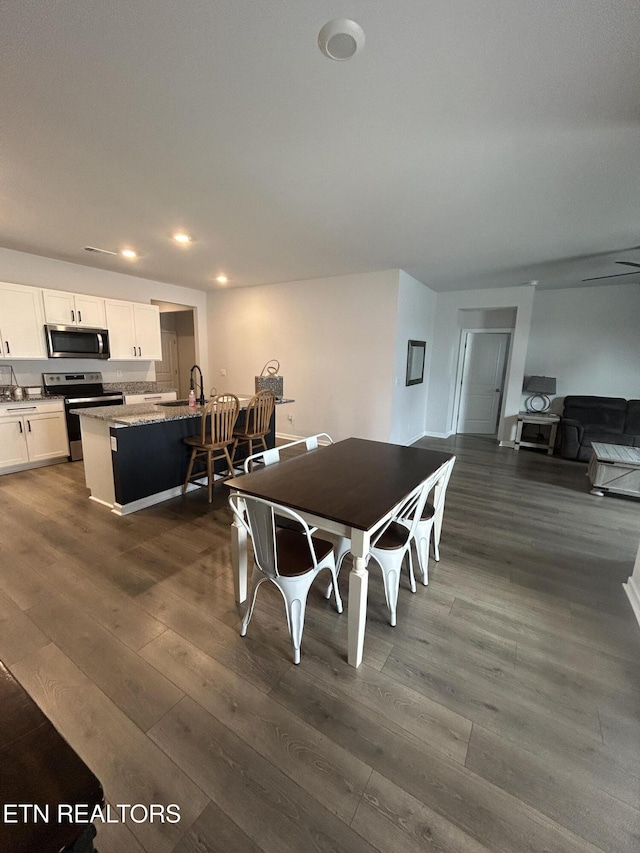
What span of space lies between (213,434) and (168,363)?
4.70 metres

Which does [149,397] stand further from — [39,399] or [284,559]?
[284,559]

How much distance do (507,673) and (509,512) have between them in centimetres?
199

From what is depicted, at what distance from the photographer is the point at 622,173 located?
7.15 feet

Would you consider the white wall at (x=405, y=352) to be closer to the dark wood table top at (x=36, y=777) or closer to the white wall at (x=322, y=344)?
the white wall at (x=322, y=344)

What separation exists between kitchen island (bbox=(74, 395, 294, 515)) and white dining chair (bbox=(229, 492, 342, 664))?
5.76ft

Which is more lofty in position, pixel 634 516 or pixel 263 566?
pixel 263 566

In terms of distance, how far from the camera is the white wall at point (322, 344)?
484 cm

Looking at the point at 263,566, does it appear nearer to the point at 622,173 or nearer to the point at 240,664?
the point at 240,664

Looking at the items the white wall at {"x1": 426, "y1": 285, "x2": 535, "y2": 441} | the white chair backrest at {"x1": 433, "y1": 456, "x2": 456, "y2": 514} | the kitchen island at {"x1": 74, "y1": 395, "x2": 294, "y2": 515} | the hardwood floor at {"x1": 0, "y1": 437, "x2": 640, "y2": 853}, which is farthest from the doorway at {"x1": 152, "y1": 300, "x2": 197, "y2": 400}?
the white chair backrest at {"x1": 433, "y1": 456, "x2": 456, "y2": 514}

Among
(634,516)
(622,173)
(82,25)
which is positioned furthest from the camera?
(634,516)

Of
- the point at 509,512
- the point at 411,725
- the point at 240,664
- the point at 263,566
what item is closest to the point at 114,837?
the point at 240,664

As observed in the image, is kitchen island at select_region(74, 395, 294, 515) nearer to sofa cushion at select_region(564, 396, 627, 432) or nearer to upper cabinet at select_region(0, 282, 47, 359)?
upper cabinet at select_region(0, 282, 47, 359)

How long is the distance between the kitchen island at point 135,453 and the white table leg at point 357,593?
7.45 ft

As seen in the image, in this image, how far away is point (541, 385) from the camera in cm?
583
